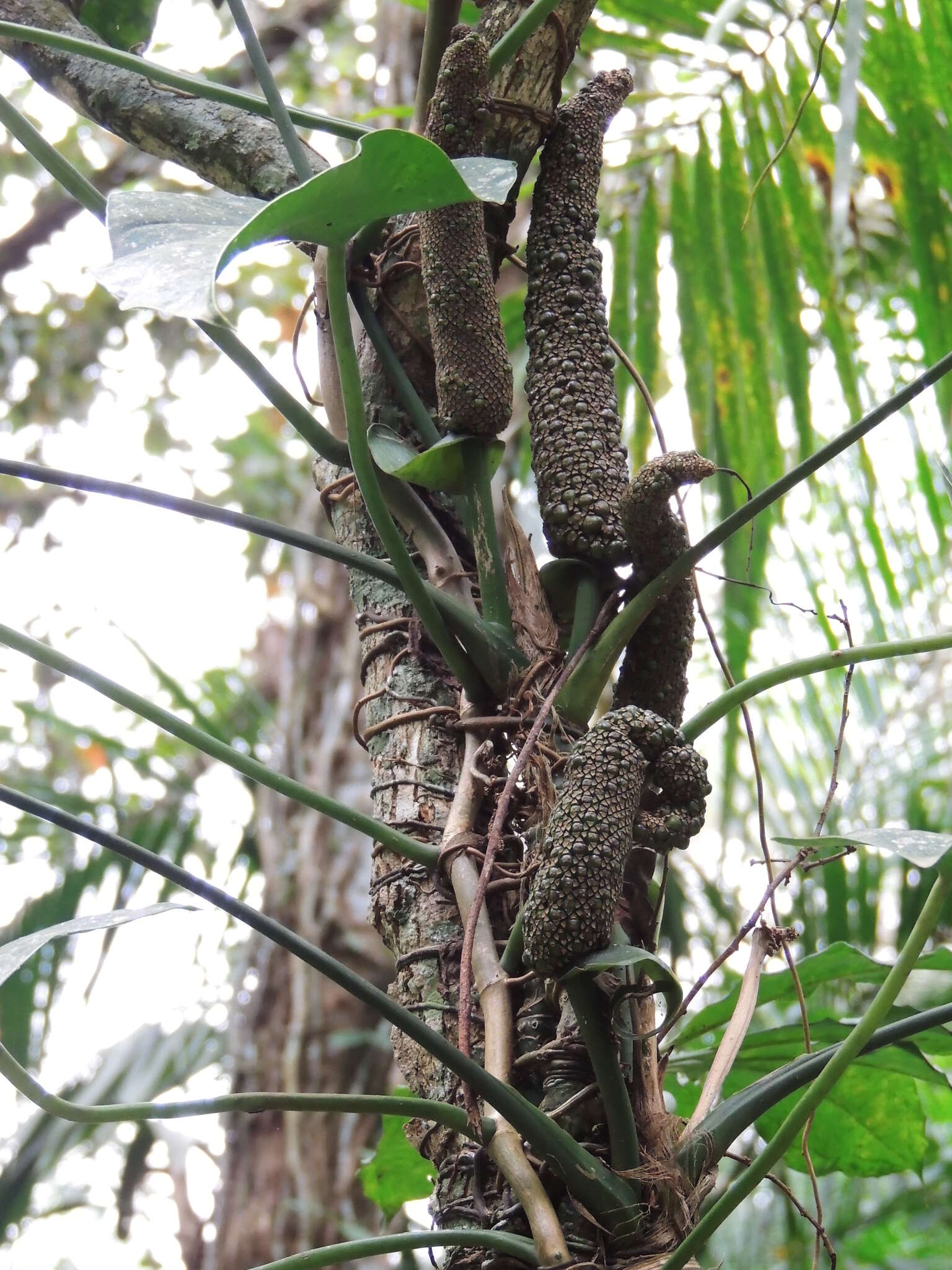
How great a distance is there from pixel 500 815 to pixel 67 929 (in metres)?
0.19

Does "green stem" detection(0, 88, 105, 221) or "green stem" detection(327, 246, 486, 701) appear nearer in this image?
"green stem" detection(327, 246, 486, 701)

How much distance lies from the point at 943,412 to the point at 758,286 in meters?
0.20

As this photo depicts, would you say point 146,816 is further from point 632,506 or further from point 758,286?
point 632,506

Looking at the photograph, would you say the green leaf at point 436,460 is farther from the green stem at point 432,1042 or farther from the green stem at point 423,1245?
the green stem at point 423,1245

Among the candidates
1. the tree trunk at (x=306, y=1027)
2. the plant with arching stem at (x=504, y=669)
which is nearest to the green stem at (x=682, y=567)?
the plant with arching stem at (x=504, y=669)

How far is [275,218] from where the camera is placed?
354 millimetres

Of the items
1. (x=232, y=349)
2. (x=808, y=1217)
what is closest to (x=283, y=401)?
(x=232, y=349)

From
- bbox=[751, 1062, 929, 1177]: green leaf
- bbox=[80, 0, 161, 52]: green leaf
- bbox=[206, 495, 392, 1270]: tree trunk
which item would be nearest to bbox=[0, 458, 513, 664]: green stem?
bbox=[751, 1062, 929, 1177]: green leaf

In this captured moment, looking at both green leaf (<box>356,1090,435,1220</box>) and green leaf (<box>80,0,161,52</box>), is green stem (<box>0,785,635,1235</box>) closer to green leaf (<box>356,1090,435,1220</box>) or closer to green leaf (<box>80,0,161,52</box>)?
green leaf (<box>356,1090,435,1220</box>)

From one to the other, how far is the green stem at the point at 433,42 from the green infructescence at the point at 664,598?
25cm

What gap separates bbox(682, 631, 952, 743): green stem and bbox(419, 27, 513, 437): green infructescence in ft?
0.58

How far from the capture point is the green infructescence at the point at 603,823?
0.43m

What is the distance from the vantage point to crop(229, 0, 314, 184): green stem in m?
0.51

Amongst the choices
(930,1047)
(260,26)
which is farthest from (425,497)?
(260,26)
